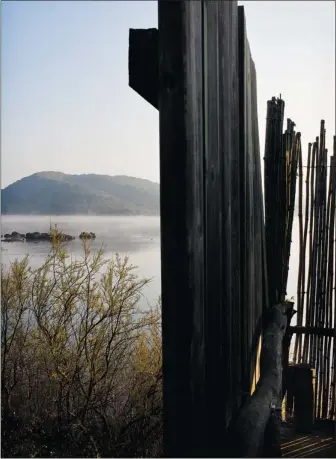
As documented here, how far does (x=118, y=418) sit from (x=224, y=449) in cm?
319

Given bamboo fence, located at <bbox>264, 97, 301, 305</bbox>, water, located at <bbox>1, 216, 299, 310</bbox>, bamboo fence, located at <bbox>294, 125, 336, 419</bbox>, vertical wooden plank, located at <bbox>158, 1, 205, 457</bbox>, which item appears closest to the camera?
vertical wooden plank, located at <bbox>158, 1, 205, 457</bbox>

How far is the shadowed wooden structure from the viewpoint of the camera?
1.89ft

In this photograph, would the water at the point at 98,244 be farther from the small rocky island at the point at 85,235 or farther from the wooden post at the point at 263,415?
the wooden post at the point at 263,415

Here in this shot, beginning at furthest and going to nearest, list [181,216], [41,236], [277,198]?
[41,236] < [277,198] < [181,216]

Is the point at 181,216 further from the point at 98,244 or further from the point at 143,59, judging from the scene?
the point at 98,244

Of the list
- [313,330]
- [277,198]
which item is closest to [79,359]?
[313,330]

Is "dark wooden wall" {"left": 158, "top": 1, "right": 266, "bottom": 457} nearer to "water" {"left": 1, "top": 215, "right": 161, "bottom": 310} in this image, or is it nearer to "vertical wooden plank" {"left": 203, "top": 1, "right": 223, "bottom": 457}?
"vertical wooden plank" {"left": 203, "top": 1, "right": 223, "bottom": 457}

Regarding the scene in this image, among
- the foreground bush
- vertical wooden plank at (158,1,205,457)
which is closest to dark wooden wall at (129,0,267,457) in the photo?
vertical wooden plank at (158,1,205,457)

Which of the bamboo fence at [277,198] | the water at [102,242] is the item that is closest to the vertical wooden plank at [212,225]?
the bamboo fence at [277,198]

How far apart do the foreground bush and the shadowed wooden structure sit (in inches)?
105

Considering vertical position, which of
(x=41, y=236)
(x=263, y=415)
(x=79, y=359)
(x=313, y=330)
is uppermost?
(x=41, y=236)

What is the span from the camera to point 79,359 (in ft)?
12.6

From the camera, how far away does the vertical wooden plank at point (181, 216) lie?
57cm

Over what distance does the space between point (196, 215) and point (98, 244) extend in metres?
3.11
